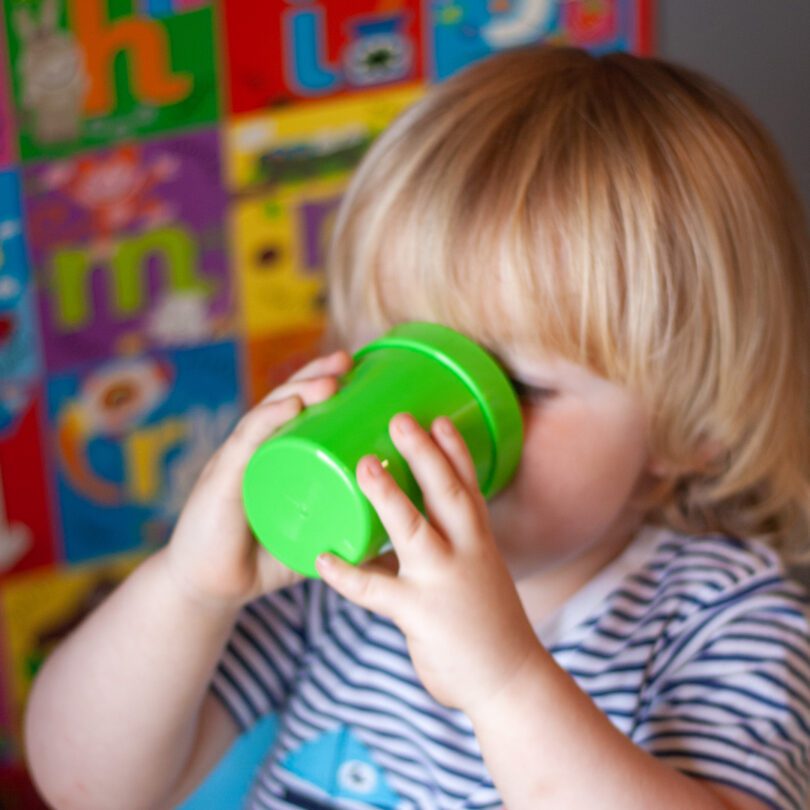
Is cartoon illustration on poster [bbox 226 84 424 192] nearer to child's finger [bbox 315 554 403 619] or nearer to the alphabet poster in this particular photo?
the alphabet poster

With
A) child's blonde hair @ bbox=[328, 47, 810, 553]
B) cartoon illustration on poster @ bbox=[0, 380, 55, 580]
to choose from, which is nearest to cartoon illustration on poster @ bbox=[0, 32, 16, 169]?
cartoon illustration on poster @ bbox=[0, 380, 55, 580]

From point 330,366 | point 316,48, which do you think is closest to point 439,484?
point 330,366

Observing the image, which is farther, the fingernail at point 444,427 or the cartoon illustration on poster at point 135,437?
the cartoon illustration on poster at point 135,437

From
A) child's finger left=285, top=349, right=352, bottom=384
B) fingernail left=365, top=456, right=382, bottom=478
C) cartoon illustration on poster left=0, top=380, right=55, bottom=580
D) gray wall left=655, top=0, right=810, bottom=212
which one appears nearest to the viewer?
fingernail left=365, top=456, right=382, bottom=478

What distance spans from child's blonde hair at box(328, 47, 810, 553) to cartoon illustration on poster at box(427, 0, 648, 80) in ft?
1.61

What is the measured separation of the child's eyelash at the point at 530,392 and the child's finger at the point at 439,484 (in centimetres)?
13

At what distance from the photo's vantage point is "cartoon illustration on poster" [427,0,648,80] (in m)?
1.35

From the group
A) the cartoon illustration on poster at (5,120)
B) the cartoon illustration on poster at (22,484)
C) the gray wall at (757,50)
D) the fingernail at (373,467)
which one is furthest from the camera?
the gray wall at (757,50)

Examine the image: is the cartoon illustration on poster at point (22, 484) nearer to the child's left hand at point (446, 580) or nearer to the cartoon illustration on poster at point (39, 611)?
the cartoon illustration on poster at point (39, 611)

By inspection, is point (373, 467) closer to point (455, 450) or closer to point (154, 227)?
point (455, 450)

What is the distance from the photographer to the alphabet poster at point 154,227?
1.16 meters

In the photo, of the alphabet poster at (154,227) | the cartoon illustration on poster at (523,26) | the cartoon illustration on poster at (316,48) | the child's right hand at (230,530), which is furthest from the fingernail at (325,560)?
the cartoon illustration on poster at (523,26)

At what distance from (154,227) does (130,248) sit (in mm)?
33

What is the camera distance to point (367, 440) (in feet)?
2.04
